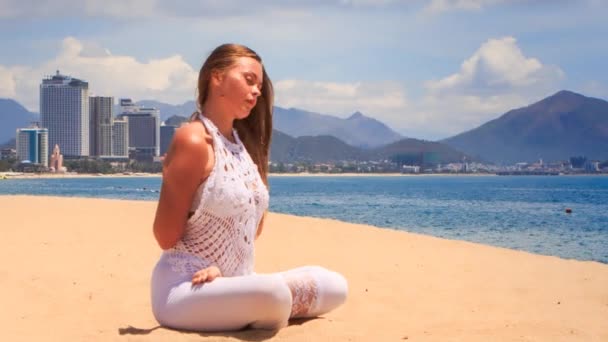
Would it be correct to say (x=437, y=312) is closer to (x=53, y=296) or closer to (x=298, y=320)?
(x=298, y=320)

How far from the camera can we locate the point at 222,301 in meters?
4.21

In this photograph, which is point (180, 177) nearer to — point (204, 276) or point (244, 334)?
point (204, 276)

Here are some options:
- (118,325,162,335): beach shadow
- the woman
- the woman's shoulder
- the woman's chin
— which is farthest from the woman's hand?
the woman's chin

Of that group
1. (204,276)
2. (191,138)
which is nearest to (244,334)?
(204,276)

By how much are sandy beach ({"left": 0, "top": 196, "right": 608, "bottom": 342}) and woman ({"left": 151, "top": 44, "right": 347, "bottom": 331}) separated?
0.16 metres

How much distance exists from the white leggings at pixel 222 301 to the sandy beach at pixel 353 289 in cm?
8

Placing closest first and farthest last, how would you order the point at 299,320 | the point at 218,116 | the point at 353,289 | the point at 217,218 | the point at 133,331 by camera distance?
the point at 217,218
the point at 218,116
the point at 133,331
the point at 299,320
the point at 353,289

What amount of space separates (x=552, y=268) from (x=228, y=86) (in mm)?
6427

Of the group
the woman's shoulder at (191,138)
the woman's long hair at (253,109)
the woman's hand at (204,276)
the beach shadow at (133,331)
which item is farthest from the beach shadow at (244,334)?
the woman's shoulder at (191,138)

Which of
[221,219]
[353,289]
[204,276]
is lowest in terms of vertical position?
[353,289]

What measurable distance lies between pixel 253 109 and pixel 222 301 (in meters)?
1.21

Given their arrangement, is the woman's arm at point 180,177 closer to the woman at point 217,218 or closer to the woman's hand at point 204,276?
the woman at point 217,218

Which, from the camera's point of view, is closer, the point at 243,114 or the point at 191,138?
the point at 191,138

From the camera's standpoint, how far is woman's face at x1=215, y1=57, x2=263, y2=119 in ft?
14.3
